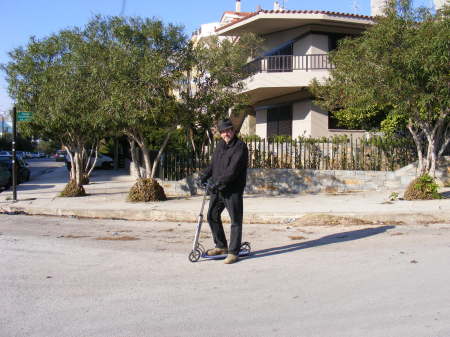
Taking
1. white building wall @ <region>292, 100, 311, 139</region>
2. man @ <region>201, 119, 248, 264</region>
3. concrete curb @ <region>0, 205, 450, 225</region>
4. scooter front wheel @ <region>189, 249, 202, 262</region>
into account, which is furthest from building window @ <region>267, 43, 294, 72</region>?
scooter front wheel @ <region>189, 249, 202, 262</region>

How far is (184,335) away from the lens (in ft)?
12.7

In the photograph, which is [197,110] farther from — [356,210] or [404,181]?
[404,181]

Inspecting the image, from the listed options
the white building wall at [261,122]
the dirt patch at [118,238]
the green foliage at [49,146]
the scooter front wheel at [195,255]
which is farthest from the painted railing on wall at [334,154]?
the scooter front wheel at [195,255]

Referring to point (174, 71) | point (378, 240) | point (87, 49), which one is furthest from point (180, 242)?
point (87, 49)

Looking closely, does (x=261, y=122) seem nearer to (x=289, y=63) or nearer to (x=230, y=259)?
(x=289, y=63)

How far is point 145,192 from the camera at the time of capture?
12445 millimetres

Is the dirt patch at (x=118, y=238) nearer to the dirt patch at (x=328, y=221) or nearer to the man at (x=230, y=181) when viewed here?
the man at (x=230, y=181)

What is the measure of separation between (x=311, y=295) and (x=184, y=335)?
1.57 metres

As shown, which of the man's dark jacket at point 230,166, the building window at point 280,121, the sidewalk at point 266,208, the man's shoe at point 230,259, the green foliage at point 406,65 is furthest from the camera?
the building window at point 280,121

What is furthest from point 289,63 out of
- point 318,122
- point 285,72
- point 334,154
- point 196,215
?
point 196,215

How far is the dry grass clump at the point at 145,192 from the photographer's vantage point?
12.4 metres

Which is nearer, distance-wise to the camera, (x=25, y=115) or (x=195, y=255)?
(x=195, y=255)

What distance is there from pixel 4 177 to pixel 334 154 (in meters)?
13.2

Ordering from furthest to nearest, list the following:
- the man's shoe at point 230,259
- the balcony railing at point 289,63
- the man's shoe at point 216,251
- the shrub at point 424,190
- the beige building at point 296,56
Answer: the balcony railing at point 289,63
the beige building at point 296,56
the shrub at point 424,190
the man's shoe at point 216,251
the man's shoe at point 230,259
